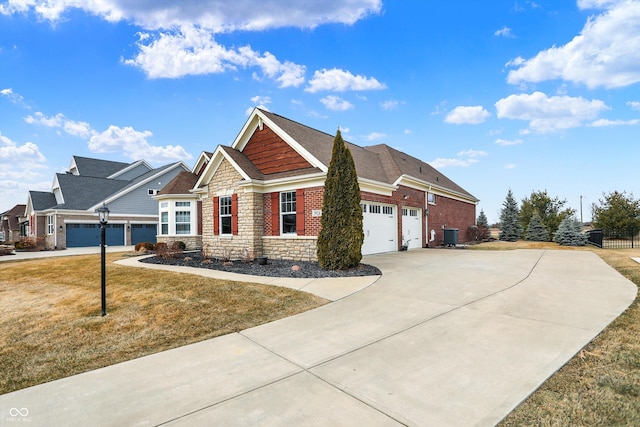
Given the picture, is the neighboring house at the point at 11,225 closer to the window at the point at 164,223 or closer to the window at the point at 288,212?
the window at the point at 164,223

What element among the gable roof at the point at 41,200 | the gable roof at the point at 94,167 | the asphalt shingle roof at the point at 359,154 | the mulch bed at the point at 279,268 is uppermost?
the gable roof at the point at 94,167

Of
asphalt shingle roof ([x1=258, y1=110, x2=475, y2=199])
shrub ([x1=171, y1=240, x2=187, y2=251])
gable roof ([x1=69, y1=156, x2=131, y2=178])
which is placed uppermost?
gable roof ([x1=69, y1=156, x2=131, y2=178])

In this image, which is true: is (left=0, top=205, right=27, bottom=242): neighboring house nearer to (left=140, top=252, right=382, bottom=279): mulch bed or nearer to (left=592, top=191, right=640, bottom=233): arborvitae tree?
(left=140, top=252, right=382, bottom=279): mulch bed

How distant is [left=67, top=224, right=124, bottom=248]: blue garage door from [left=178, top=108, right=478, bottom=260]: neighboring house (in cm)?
1647

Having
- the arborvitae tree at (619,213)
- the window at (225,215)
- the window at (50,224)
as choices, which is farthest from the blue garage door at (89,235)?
the arborvitae tree at (619,213)

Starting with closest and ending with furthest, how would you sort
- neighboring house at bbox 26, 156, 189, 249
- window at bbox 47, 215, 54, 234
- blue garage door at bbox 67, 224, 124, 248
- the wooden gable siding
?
the wooden gable siding, neighboring house at bbox 26, 156, 189, 249, blue garage door at bbox 67, 224, 124, 248, window at bbox 47, 215, 54, 234

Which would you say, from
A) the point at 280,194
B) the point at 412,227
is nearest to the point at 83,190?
the point at 280,194

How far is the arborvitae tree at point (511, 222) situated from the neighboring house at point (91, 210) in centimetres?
3327

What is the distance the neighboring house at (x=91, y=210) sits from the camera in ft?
81.1

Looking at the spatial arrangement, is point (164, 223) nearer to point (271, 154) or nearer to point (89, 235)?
point (271, 154)

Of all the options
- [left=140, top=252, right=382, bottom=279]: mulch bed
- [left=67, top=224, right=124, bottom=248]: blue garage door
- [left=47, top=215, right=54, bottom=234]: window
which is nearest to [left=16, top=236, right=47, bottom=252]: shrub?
[left=47, top=215, right=54, bottom=234]: window

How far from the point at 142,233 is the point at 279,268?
2312 cm

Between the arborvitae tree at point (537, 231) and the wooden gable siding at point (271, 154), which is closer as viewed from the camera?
the wooden gable siding at point (271, 154)

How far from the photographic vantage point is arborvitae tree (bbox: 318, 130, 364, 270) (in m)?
9.72
